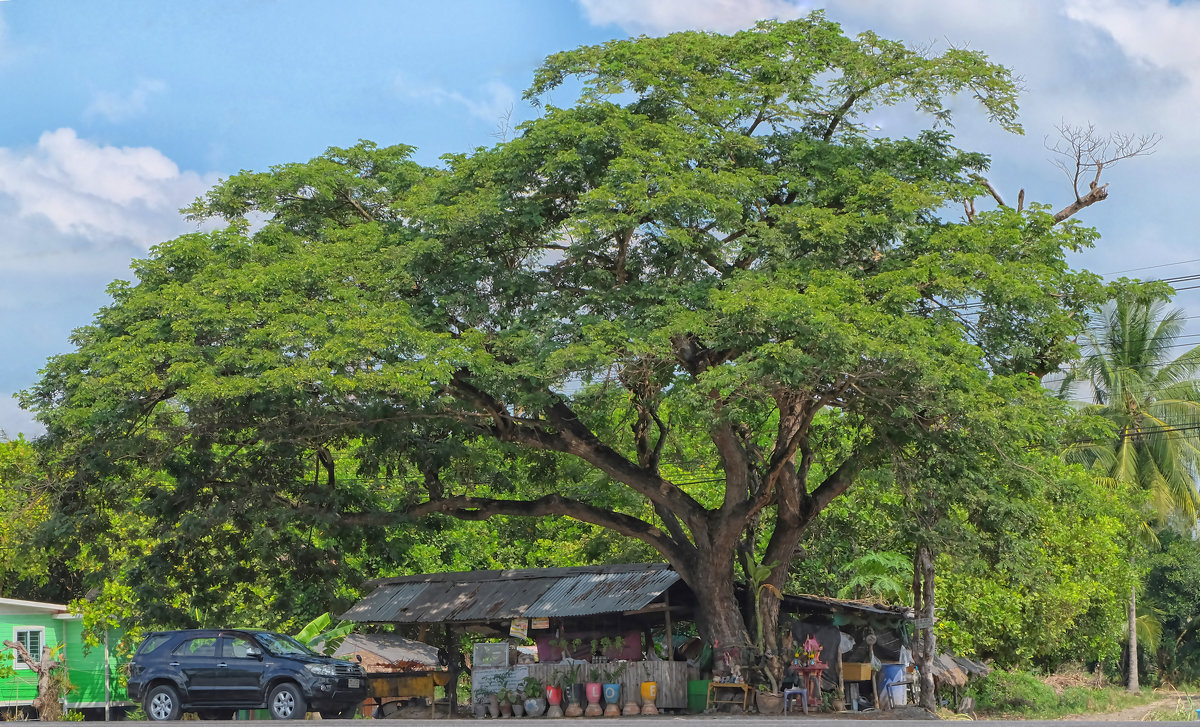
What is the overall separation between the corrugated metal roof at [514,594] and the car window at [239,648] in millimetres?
4980

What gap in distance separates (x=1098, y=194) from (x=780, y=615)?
9.52 metres

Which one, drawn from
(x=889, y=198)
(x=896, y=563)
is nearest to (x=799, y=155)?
(x=889, y=198)

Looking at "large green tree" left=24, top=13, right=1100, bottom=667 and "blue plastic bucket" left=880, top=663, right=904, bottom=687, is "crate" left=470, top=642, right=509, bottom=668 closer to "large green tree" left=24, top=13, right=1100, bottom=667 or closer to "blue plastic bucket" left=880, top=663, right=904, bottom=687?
"large green tree" left=24, top=13, right=1100, bottom=667

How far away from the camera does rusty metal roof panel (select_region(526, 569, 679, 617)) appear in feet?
67.2

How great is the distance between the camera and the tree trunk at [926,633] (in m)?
20.7

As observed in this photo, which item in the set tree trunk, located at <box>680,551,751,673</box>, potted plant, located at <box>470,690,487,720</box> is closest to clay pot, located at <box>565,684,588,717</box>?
potted plant, located at <box>470,690,487,720</box>

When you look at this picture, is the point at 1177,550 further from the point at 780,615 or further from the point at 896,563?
the point at 780,615

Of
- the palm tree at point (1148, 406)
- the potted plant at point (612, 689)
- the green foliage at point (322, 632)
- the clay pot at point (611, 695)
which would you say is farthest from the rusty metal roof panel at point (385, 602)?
the palm tree at point (1148, 406)

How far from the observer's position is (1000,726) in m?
13.2

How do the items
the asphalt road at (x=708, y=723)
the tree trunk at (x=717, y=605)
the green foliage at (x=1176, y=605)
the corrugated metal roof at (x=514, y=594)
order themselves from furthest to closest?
the green foliage at (x=1176, y=605), the corrugated metal roof at (x=514, y=594), the tree trunk at (x=717, y=605), the asphalt road at (x=708, y=723)

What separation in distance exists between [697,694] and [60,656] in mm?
18910

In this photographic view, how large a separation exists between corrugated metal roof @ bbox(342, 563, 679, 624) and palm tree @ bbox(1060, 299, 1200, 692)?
20.6 m

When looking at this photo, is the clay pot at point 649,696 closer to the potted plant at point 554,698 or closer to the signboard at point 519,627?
the potted plant at point 554,698

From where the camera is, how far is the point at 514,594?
874 inches
